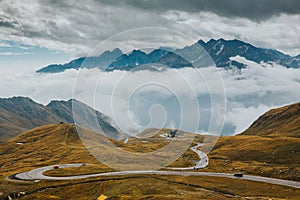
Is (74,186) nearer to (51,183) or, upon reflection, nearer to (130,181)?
(51,183)

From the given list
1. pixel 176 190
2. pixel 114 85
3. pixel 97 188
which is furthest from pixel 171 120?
pixel 97 188

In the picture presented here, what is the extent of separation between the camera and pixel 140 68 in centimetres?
4547

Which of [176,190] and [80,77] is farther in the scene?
[176,190]

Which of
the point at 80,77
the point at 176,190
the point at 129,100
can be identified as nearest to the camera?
the point at 129,100

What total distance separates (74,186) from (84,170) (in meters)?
36.5

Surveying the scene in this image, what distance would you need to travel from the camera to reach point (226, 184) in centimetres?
12700

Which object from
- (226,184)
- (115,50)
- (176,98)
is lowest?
(226,184)

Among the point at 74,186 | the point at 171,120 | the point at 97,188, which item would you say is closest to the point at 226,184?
the point at 97,188

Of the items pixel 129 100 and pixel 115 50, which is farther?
pixel 115 50

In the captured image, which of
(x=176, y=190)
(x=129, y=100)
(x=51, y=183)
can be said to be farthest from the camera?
(x=51, y=183)

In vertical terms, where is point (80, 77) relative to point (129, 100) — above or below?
above

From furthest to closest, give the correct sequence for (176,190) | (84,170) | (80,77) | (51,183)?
(84,170)
(51,183)
(176,190)
(80,77)

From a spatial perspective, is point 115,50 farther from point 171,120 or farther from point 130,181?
point 130,181

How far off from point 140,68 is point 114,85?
4615mm
